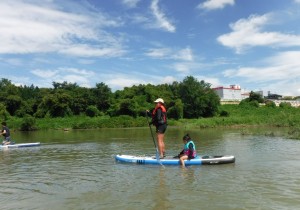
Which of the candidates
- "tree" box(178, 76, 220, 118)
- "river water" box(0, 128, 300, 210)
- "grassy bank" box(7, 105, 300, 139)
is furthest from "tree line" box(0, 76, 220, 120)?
"river water" box(0, 128, 300, 210)

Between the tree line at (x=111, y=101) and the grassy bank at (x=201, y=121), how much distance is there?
3819 millimetres

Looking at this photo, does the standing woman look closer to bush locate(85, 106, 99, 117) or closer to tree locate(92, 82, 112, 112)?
bush locate(85, 106, 99, 117)

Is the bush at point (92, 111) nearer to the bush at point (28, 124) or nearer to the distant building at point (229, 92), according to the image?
the bush at point (28, 124)

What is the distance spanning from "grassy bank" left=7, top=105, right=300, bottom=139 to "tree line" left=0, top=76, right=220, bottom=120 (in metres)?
3.82

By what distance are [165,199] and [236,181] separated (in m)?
2.91

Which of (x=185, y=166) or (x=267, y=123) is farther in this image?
(x=267, y=123)

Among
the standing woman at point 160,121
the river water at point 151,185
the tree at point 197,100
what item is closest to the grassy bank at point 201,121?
the tree at point 197,100

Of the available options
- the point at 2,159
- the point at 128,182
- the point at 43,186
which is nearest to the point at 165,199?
the point at 128,182

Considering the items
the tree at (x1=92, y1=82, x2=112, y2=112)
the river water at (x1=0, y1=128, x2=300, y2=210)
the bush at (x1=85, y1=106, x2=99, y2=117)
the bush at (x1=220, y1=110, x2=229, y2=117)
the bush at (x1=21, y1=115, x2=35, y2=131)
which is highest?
the tree at (x1=92, y1=82, x2=112, y2=112)

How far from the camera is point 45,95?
70.4 metres

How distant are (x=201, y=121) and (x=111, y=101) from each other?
2859 centimetres

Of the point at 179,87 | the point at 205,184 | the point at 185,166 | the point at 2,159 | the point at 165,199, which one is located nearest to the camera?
the point at 165,199

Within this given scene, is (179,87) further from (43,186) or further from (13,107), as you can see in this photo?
(43,186)

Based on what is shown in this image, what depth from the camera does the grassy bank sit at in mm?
45250
